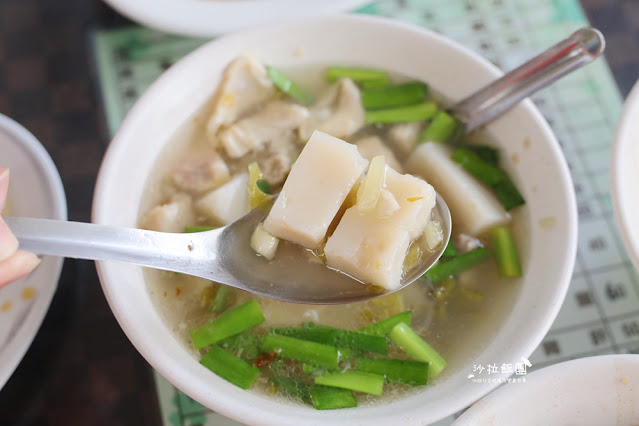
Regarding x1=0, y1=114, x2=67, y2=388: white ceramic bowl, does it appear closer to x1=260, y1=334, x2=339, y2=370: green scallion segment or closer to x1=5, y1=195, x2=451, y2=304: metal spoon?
x1=5, y1=195, x2=451, y2=304: metal spoon

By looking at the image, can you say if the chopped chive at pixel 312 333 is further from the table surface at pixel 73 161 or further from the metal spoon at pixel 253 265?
the table surface at pixel 73 161

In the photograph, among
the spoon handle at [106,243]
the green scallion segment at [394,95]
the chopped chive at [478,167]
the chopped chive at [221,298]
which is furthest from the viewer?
the green scallion segment at [394,95]

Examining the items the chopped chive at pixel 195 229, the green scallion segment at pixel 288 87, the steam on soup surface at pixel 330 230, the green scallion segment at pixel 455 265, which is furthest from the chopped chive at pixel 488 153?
the chopped chive at pixel 195 229

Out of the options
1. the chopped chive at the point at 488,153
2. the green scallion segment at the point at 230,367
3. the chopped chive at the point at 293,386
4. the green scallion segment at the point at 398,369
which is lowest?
the chopped chive at the point at 293,386

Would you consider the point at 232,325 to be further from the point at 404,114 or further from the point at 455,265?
the point at 404,114

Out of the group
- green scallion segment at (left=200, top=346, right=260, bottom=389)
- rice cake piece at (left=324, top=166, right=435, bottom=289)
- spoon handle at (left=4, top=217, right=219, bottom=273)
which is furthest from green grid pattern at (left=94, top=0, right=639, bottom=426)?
rice cake piece at (left=324, top=166, right=435, bottom=289)

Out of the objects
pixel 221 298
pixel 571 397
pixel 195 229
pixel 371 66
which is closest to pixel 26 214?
pixel 195 229
